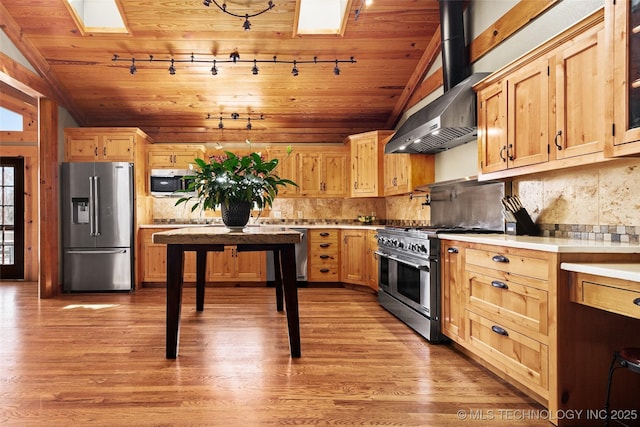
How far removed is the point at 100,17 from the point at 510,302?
5.24 meters

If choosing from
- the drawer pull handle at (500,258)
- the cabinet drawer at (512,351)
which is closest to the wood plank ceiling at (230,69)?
the drawer pull handle at (500,258)

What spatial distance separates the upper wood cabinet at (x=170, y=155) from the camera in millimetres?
6371

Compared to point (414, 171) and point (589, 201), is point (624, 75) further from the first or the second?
point (414, 171)

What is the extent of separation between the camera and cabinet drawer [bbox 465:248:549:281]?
2166 millimetres

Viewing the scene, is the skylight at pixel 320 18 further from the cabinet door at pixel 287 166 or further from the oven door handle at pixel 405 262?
the oven door handle at pixel 405 262

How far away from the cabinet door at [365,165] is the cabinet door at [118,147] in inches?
124

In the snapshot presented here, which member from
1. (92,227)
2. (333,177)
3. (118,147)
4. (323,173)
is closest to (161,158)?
(118,147)

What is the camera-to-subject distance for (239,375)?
2662 mm

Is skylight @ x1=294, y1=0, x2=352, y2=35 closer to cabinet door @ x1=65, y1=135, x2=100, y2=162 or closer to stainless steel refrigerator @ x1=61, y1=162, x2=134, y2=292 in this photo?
stainless steel refrigerator @ x1=61, y1=162, x2=134, y2=292

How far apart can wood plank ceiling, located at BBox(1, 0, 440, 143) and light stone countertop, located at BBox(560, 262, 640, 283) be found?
11.7ft

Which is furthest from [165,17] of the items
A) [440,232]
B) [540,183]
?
[540,183]

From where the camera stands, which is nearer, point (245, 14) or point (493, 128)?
point (493, 128)

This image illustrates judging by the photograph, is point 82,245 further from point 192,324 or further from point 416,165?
point 416,165

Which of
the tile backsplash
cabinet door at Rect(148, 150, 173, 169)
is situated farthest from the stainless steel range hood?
cabinet door at Rect(148, 150, 173, 169)
